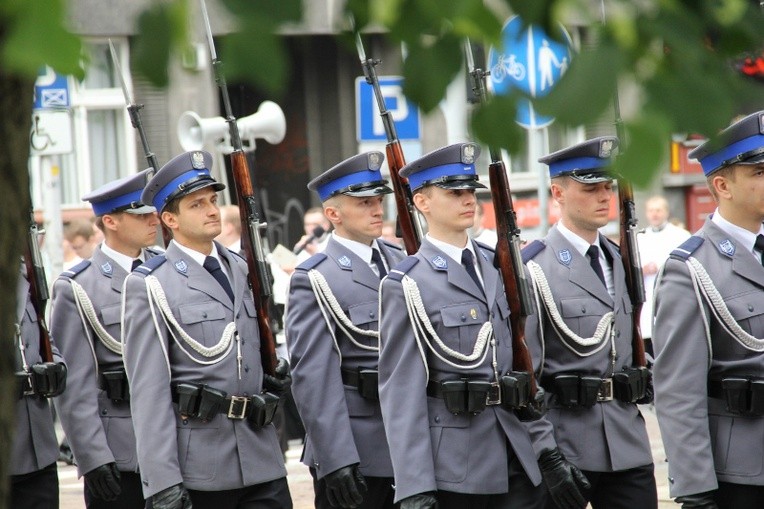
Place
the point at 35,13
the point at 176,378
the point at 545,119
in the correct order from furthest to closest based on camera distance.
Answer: the point at 176,378, the point at 545,119, the point at 35,13

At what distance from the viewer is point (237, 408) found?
17.8 feet

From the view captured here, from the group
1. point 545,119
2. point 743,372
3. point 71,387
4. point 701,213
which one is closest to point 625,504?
point 743,372

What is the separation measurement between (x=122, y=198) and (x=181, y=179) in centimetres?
96

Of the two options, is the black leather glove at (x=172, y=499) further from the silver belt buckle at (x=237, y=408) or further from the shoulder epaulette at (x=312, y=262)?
the shoulder epaulette at (x=312, y=262)

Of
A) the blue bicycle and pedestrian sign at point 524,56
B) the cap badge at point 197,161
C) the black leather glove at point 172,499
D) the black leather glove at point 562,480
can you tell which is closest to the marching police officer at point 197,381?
the black leather glove at point 172,499

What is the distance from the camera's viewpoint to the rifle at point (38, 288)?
19.9 ft

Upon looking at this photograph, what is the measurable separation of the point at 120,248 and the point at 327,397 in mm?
1570

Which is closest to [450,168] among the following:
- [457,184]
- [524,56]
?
[457,184]

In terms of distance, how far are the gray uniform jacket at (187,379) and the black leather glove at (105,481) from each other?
62 centimetres

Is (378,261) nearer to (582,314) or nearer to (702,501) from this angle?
(582,314)

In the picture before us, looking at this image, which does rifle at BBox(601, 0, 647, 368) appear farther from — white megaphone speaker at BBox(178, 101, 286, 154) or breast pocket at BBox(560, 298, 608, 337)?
white megaphone speaker at BBox(178, 101, 286, 154)

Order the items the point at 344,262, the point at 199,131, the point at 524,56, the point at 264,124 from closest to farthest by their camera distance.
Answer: the point at 524,56
the point at 344,262
the point at 199,131
the point at 264,124

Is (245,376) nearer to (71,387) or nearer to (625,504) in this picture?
(71,387)

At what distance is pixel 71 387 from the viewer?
19.6 feet
